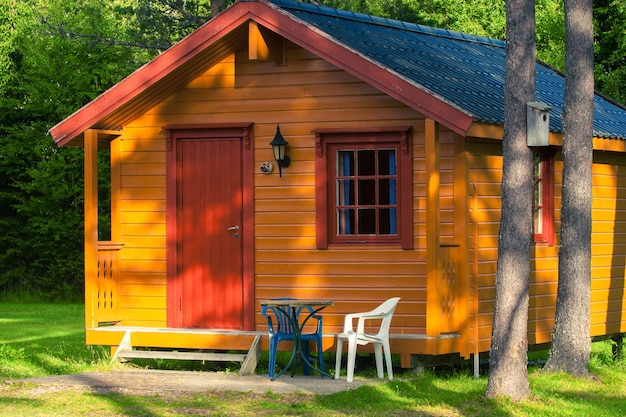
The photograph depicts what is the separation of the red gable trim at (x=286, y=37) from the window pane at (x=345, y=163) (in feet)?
3.45

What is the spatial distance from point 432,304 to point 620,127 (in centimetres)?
487

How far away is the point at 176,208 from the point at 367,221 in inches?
90.6

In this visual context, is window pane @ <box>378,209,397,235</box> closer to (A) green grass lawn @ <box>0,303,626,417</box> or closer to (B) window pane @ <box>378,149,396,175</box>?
(B) window pane @ <box>378,149,396,175</box>

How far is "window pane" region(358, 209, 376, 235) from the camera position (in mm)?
12758

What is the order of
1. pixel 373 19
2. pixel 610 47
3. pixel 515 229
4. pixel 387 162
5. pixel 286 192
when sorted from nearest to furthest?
pixel 515 229
pixel 387 162
pixel 286 192
pixel 373 19
pixel 610 47

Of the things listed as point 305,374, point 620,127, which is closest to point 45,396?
point 305,374

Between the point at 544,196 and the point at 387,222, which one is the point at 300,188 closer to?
the point at 387,222

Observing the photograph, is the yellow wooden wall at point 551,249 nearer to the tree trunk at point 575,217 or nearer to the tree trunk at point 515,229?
the tree trunk at point 575,217

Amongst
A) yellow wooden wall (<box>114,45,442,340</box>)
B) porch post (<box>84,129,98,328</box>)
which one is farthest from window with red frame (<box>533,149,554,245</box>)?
porch post (<box>84,129,98,328</box>)

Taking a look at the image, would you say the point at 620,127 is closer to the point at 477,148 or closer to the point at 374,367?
the point at 477,148

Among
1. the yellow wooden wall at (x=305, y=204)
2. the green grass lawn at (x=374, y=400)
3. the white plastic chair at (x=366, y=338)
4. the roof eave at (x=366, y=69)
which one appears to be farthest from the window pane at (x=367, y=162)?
the green grass lawn at (x=374, y=400)

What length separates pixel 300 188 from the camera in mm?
12953

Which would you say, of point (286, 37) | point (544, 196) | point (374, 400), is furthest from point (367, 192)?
point (374, 400)

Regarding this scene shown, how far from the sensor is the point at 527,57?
1046 cm
